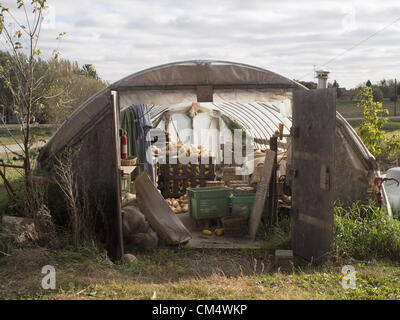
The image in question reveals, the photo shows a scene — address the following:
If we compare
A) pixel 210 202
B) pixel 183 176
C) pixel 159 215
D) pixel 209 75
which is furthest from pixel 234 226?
pixel 183 176

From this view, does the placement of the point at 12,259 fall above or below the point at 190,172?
below

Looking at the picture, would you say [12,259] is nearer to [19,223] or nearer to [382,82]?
[19,223]

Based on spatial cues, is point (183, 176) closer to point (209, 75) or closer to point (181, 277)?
point (209, 75)

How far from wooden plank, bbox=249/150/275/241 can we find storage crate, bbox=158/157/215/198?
13.0 ft

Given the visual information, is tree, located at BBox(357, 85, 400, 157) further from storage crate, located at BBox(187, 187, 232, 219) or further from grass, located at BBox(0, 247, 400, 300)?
grass, located at BBox(0, 247, 400, 300)

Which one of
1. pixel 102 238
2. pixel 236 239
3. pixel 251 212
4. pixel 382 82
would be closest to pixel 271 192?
pixel 251 212

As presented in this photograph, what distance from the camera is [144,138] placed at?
40.0ft

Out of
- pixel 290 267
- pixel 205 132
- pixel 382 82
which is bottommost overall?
pixel 290 267

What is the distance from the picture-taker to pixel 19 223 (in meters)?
6.94

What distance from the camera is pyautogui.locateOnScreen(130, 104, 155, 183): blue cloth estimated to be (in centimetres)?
1178

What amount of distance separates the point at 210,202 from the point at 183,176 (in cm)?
347

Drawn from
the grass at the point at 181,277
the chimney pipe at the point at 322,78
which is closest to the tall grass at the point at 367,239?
the grass at the point at 181,277

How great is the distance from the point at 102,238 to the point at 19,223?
1349 millimetres
